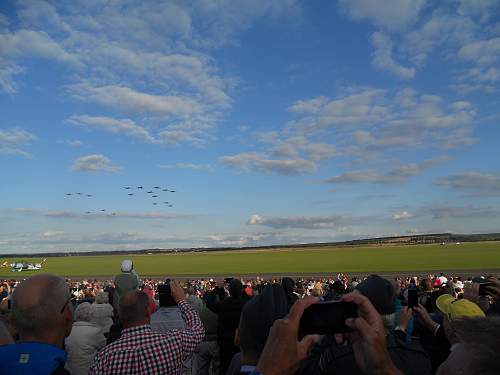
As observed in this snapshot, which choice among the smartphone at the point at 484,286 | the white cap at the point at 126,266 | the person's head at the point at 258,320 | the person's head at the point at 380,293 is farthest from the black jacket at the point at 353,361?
the white cap at the point at 126,266

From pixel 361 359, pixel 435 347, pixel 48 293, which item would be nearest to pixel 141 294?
pixel 48 293

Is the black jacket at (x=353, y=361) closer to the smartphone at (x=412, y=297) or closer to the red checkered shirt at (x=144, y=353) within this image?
the smartphone at (x=412, y=297)

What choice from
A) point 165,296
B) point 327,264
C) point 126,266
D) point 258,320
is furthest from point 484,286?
point 327,264

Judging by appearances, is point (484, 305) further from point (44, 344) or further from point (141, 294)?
point (44, 344)

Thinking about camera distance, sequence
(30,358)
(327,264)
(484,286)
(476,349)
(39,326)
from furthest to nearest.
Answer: (327,264)
(484,286)
(39,326)
(30,358)
(476,349)

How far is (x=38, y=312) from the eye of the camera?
2.67 m

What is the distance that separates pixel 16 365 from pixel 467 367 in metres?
2.31

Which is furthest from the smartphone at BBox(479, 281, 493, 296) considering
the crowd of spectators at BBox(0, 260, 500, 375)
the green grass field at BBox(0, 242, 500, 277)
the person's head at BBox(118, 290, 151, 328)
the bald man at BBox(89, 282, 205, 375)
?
the green grass field at BBox(0, 242, 500, 277)

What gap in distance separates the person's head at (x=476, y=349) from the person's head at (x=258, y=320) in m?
0.97

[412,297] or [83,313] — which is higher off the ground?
[412,297]

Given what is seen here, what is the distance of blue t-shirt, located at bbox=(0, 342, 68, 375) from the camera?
2465 millimetres

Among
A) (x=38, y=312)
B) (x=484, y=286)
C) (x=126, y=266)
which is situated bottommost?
(x=484, y=286)

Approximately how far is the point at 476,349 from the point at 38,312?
2.38 metres

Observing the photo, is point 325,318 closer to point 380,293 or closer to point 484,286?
point 380,293
